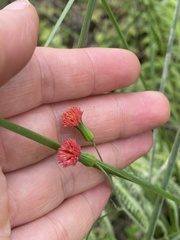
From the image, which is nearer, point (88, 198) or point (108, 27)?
point (88, 198)

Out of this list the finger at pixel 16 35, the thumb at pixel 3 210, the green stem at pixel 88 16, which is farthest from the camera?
the thumb at pixel 3 210

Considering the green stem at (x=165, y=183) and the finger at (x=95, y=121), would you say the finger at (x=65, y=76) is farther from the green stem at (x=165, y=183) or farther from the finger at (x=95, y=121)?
the green stem at (x=165, y=183)

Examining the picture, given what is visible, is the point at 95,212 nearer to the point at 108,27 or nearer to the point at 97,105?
the point at 97,105

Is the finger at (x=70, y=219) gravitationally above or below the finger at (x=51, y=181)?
below

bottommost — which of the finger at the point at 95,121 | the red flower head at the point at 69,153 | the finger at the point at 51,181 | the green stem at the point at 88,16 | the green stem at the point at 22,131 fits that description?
the finger at the point at 51,181

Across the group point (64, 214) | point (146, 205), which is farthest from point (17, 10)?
point (146, 205)

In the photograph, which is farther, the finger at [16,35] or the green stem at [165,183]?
the green stem at [165,183]

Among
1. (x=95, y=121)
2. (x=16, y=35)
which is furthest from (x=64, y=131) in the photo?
(x=16, y=35)

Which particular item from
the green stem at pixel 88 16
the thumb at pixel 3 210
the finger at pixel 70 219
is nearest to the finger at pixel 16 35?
the green stem at pixel 88 16
